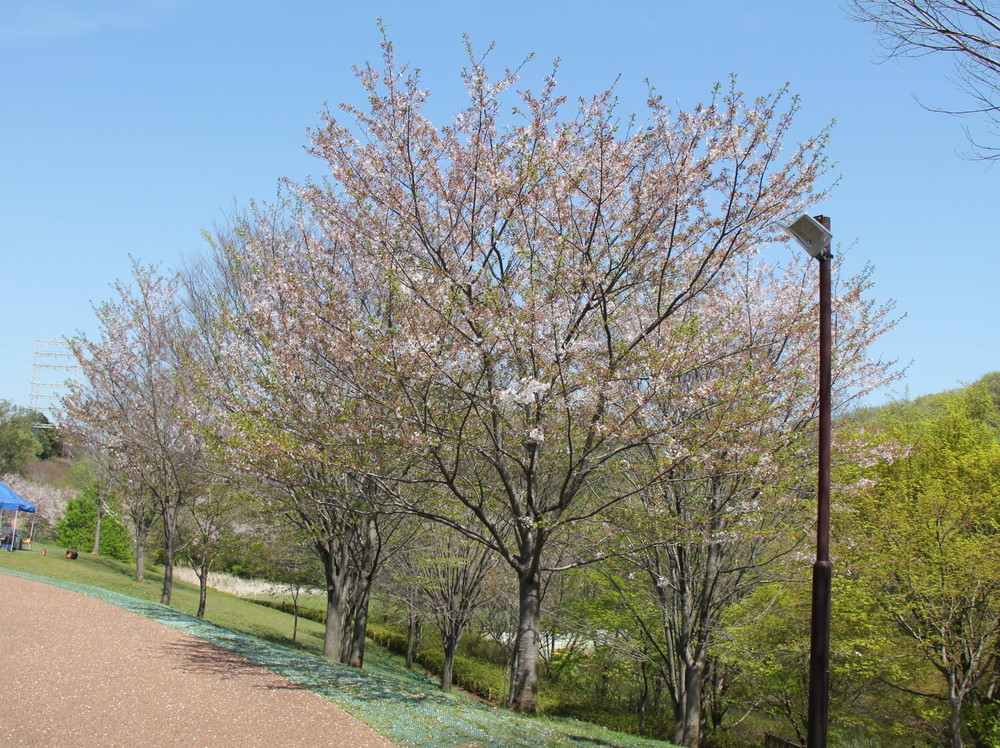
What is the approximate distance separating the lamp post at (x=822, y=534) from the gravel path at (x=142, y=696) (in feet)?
13.5

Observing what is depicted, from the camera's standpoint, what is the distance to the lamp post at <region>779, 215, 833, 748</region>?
245 inches

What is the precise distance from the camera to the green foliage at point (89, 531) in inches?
1516

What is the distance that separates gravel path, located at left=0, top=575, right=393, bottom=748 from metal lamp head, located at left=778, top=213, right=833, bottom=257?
20.7ft

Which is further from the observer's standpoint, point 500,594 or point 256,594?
point 256,594

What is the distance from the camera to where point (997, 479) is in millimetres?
18844

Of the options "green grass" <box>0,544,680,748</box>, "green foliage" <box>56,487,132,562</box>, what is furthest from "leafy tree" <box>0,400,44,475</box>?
"green grass" <box>0,544,680,748</box>

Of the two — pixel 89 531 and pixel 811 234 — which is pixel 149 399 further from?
pixel 89 531

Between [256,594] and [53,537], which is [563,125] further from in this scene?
[53,537]

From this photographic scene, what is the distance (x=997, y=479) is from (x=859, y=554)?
8.11 m

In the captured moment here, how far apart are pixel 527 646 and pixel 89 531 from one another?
36.5 metres

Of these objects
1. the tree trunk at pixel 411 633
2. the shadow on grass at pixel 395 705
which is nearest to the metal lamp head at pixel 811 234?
the shadow on grass at pixel 395 705

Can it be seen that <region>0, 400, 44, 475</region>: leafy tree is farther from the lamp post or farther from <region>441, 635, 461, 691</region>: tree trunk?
the lamp post

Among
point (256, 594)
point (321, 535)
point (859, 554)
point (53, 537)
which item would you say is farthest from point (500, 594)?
point (53, 537)

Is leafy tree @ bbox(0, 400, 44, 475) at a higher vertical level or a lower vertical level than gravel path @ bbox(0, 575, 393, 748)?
higher
